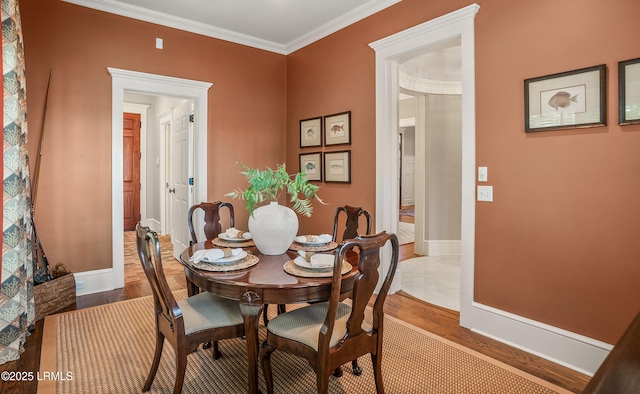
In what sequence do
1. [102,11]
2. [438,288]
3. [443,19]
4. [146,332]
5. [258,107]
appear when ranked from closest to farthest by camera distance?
[146,332]
[443,19]
[102,11]
[438,288]
[258,107]

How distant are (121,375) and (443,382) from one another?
6.07ft

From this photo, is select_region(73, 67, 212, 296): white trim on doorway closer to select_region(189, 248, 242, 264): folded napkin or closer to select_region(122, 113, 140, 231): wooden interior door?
select_region(189, 248, 242, 264): folded napkin

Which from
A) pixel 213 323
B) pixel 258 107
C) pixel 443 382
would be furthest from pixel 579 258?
pixel 258 107

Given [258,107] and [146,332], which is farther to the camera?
[258,107]

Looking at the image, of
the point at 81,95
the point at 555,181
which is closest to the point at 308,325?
the point at 555,181

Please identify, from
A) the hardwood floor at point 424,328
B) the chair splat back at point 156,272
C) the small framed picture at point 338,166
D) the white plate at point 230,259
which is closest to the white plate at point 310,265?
the white plate at point 230,259

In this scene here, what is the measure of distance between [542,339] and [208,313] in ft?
6.96

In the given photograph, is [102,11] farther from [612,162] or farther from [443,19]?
[612,162]

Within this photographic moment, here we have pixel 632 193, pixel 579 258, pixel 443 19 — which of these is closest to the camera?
pixel 632 193

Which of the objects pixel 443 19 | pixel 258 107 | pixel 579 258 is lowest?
pixel 579 258

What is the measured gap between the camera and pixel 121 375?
2094 mm

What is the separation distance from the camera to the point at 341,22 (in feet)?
12.6

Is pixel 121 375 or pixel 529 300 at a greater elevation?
pixel 529 300

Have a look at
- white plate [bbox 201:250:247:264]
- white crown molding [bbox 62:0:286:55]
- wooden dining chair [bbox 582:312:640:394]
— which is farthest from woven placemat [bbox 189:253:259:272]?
white crown molding [bbox 62:0:286:55]
